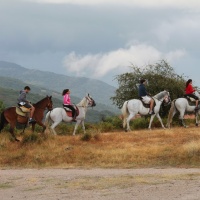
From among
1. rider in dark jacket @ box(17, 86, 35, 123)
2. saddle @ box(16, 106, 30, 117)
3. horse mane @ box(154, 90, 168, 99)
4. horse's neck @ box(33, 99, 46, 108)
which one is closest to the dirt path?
rider in dark jacket @ box(17, 86, 35, 123)

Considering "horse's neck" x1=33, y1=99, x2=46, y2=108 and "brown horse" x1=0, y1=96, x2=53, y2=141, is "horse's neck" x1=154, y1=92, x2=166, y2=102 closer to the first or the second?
"brown horse" x1=0, y1=96, x2=53, y2=141

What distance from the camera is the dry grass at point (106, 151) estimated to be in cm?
2025

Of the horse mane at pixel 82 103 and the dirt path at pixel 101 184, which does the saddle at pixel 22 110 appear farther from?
the dirt path at pixel 101 184

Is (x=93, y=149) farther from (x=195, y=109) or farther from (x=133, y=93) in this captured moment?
(x=133, y=93)

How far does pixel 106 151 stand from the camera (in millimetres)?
21719

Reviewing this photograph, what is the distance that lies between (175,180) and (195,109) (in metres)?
15.8

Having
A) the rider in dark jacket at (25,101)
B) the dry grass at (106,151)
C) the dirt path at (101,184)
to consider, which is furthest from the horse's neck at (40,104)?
the dirt path at (101,184)

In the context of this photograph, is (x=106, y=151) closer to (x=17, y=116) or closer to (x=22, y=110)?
(x=22, y=110)

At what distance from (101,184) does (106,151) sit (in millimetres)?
6722

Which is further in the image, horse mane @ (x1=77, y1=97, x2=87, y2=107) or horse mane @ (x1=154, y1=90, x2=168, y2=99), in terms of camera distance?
horse mane @ (x1=154, y1=90, x2=168, y2=99)

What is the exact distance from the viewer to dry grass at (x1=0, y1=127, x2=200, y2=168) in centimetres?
2025

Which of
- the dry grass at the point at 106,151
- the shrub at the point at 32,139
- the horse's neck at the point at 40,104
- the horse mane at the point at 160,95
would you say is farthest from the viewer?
the horse mane at the point at 160,95

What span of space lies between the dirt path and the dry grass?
5.54 ft

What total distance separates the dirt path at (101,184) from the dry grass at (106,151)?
66.5 inches
